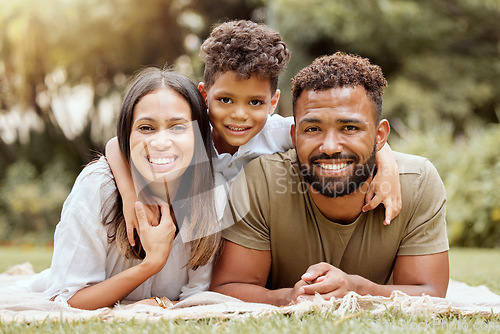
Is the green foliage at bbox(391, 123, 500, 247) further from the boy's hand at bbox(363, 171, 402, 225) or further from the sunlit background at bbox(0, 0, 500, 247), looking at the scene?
the boy's hand at bbox(363, 171, 402, 225)

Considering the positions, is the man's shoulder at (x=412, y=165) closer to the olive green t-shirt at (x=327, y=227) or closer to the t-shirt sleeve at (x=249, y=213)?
the olive green t-shirt at (x=327, y=227)

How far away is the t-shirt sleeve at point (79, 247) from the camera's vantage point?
3014 mm

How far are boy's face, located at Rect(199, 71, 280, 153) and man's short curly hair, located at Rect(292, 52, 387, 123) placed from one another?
351 millimetres

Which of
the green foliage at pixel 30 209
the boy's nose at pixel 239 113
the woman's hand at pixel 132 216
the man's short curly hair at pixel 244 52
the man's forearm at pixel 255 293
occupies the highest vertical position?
the man's short curly hair at pixel 244 52

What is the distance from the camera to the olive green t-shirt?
127 inches

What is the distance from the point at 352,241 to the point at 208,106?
4.25ft

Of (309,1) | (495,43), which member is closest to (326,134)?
(309,1)

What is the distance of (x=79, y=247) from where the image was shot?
3.04 m

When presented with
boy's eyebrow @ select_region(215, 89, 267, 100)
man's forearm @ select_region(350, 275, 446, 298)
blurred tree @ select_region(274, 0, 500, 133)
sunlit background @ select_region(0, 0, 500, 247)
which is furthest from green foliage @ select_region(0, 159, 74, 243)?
man's forearm @ select_region(350, 275, 446, 298)

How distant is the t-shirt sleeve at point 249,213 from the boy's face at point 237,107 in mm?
307

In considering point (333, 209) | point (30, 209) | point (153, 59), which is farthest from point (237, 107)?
point (153, 59)

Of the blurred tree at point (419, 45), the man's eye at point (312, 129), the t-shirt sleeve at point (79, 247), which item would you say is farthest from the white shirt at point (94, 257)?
the blurred tree at point (419, 45)

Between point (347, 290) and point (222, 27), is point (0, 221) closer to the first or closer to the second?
point (222, 27)

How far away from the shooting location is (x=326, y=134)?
313cm
